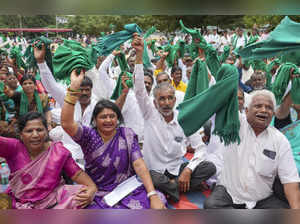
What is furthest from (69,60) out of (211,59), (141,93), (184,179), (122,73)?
(184,179)

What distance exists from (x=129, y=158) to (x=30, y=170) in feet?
2.08

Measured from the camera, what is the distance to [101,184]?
1903 millimetres

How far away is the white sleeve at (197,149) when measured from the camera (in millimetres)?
2471

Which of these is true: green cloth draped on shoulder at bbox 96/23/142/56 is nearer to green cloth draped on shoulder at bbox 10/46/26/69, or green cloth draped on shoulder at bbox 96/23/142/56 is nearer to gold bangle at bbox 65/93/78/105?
gold bangle at bbox 65/93/78/105

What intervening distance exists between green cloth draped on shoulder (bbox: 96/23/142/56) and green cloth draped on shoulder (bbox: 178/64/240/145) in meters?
0.53

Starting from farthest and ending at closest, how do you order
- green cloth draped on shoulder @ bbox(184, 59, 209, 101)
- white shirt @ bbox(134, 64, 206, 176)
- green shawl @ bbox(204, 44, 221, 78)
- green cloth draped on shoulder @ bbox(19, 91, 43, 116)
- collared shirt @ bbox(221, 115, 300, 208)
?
white shirt @ bbox(134, 64, 206, 176) < green cloth draped on shoulder @ bbox(19, 91, 43, 116) < green shawl @ bbox(204, 44, 221, 78) < collared shirt @ bbox(221, 115, 300, 208) < green cloth draped on shoulder @ bbox(184, 59, 209, 101)

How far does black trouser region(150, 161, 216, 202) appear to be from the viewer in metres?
2.31

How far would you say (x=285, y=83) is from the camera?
7.00 feet

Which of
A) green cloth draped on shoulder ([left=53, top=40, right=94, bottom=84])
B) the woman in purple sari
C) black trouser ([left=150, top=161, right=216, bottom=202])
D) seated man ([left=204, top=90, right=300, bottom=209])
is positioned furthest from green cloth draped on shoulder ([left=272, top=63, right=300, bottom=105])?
green cloth draped on shoulder ([left=53, top=40, right=94, bottom=84])

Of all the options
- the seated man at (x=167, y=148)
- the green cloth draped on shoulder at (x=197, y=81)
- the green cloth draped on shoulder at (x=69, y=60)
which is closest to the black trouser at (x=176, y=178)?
the seated man at (x=167, y=148)

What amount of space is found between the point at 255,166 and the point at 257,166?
1 cm

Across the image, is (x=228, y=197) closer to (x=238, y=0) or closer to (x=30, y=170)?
(x=30, y=170)

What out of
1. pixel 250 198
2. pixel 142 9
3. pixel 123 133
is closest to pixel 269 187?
pixel 250 198

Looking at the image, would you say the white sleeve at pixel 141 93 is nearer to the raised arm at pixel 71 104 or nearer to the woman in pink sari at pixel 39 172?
the raised arm at pixel 71 104
